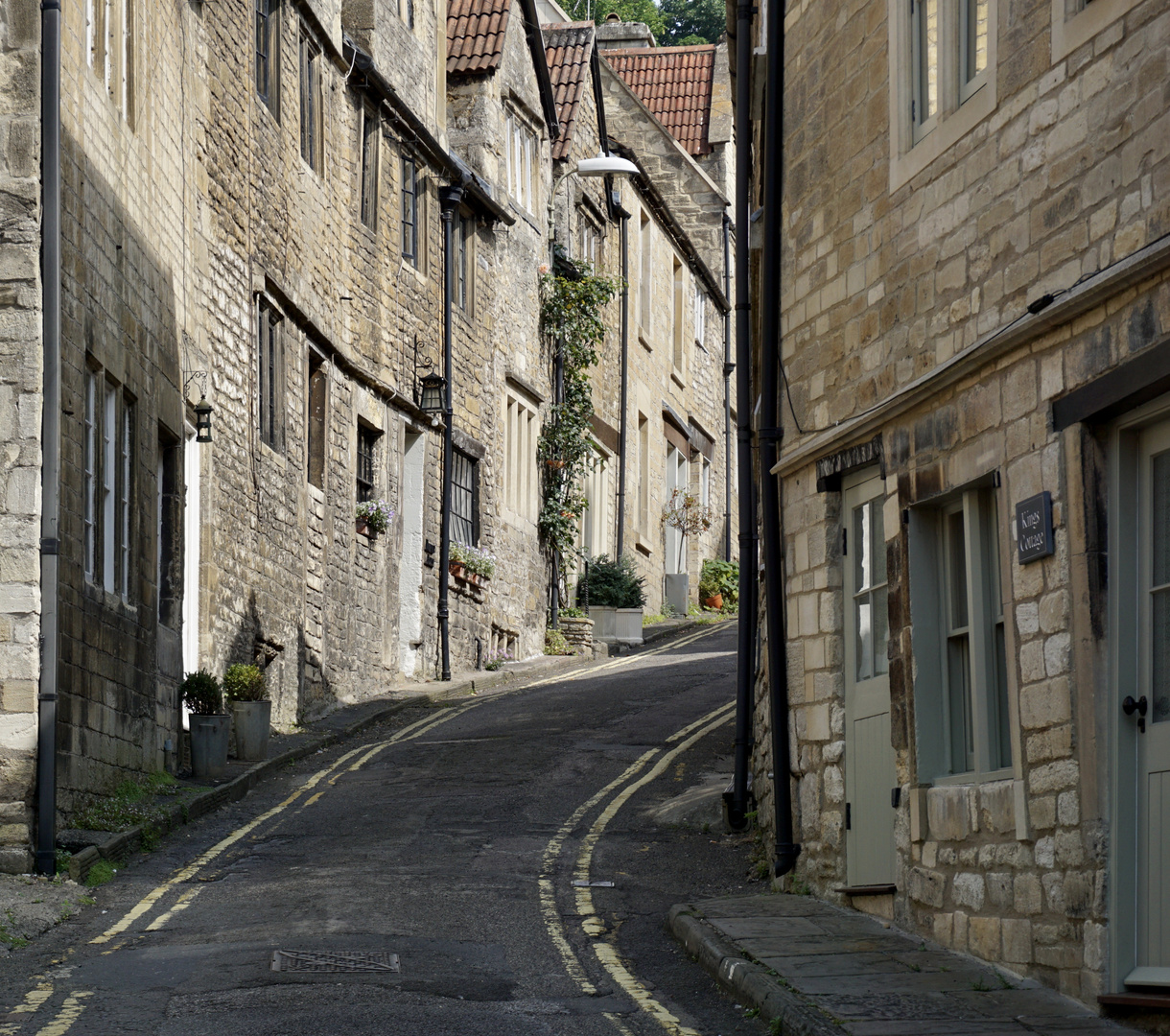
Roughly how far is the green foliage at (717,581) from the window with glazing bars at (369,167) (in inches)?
627

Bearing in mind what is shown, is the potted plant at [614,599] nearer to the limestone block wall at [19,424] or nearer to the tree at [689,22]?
the limestone block wall at [19,424]

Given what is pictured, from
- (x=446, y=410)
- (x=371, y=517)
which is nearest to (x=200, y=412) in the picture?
(x=371, y=517)

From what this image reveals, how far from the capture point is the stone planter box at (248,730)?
1545 cm

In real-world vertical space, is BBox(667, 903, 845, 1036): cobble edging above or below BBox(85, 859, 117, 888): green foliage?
below

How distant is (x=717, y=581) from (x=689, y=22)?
2874 centimetres

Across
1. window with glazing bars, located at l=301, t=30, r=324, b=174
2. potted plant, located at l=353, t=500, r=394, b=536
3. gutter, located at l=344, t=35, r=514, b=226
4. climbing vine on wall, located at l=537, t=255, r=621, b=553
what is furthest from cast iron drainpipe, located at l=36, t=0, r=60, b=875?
climbing vine on wall, located at l=537, t=255, r=621, b=553

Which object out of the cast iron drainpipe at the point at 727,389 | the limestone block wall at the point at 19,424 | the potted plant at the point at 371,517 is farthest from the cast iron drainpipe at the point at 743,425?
the cast iron drainpipe at the point at 727,389

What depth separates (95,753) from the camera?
12.0 m

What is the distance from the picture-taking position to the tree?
57.1 metres

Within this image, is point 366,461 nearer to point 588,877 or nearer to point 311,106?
point 311,106

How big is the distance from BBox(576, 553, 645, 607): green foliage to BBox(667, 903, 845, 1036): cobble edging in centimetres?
1919

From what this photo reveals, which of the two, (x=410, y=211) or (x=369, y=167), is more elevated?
(x=369, y=167)

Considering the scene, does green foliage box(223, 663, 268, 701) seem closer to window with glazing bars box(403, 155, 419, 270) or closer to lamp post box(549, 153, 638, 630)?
window with glazing bars box(403, 155, 419, 270)

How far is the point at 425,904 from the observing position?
972cm
